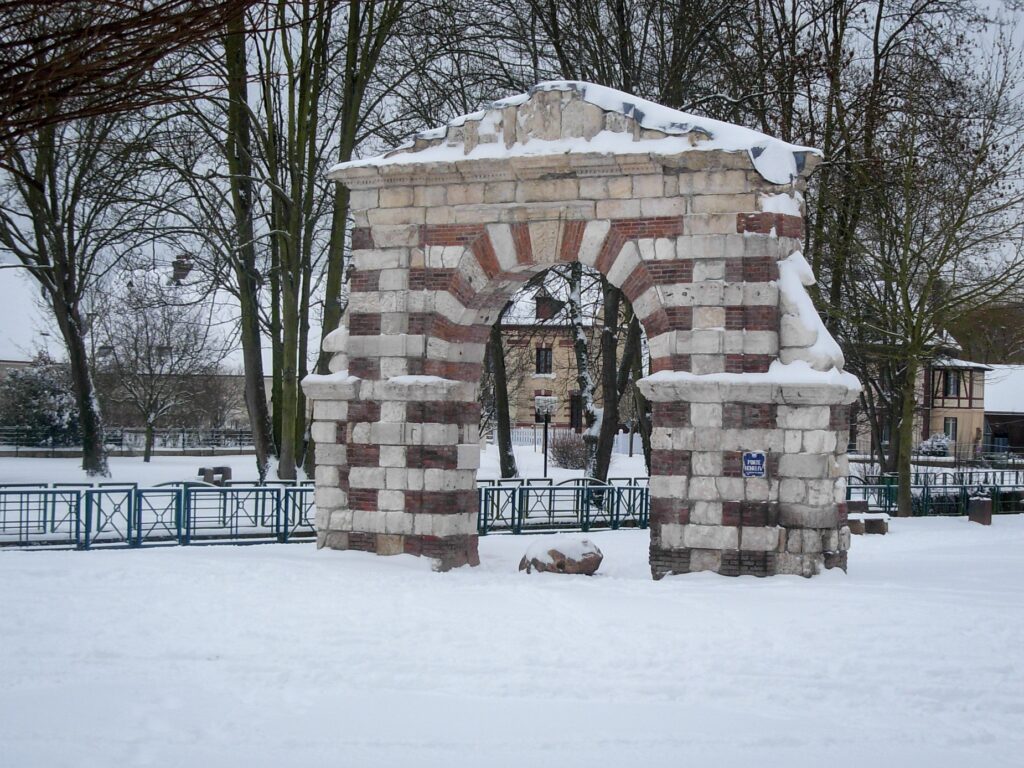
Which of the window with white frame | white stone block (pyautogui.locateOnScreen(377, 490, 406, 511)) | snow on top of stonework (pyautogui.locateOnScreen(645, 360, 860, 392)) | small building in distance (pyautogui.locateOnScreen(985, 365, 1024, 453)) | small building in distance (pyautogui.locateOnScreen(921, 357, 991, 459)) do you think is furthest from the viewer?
small building in distance (pyautogui.locateOnScreen(985, 365, 1024, 453))

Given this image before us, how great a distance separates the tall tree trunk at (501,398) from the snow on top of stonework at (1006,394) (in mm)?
→ 38914

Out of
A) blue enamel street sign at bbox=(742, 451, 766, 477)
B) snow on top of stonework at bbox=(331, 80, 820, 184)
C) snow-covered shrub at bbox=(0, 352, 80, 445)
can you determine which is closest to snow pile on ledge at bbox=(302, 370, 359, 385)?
snow on top of stonework at bbox=(331, 80, 820, 184)

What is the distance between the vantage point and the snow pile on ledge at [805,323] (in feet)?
41.0

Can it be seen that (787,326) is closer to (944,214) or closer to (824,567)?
(824,567)

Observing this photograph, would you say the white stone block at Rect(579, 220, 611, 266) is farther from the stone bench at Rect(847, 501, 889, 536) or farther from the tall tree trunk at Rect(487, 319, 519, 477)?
the tall tree trunk at Rect(487, 319, 519, 477)

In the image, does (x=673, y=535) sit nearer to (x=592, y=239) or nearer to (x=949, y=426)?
(x=592, y=239)

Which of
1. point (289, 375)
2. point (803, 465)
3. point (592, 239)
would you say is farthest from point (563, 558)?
point (289, 375)

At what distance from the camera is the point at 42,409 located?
1641 inches

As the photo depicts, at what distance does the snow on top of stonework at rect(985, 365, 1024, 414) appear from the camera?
194ft

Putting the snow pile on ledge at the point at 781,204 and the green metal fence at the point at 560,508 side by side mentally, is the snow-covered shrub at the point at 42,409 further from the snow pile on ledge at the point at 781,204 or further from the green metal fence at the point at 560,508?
the snow pile on ledge at the point at 781,204

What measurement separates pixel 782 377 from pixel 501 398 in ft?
49.2

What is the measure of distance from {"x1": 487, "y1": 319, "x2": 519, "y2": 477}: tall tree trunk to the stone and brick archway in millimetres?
11067

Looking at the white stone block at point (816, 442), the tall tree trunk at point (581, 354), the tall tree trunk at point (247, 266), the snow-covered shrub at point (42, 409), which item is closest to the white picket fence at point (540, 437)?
the snow-covered shrub at point (42, 409)

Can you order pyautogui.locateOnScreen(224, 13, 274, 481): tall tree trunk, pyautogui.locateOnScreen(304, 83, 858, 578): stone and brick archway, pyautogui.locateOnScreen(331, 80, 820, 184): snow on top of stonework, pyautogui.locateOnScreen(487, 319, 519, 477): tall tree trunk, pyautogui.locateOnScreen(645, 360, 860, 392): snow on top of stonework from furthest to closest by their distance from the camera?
pyautogui.locateOnScreen(487, 319, 519, 477): tall tree trunk
pyautogui.locateOnScreen(224, 13, 274, 481): tall tree trunk
pyautogui.locateOnScreen(331, 80, 820, 184): snow on top of stonework
pyautogui.locateOnScreen(304, 83, 858, 578): stone and brick archway
pyautogui.locateOnScreen(645, 360, 860, 392): snow on top of stonework
